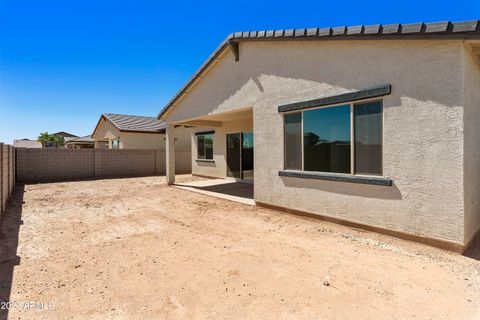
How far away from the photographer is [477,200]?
4965 mm

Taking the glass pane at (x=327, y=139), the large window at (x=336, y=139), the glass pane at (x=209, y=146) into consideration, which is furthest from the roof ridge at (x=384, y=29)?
the glass pane at (x=209, y=146)

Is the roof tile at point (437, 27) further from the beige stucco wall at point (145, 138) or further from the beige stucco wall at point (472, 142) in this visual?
the beige stucco wall at point (145, 138)

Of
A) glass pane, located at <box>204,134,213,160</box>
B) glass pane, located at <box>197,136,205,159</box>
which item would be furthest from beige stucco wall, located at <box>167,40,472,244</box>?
glass pane, located at <box>197,136,205,159</box>

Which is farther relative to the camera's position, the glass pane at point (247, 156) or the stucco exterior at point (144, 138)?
the stucco exterior at point (144, 138)

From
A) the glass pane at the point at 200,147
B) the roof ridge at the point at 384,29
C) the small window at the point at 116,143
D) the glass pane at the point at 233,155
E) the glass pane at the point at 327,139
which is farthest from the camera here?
the small window at the point at 116,143

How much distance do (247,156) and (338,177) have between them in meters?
7.86

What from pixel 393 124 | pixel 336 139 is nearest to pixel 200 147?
pixel 336 139

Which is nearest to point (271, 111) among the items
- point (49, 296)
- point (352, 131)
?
point (352, 131)

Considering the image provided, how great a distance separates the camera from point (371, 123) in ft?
17.0

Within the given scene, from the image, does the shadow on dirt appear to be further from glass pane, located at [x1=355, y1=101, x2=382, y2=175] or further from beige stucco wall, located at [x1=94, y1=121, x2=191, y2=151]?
beige stucco wall, located at [x1=94, y1=121, x2=191, y2=151]

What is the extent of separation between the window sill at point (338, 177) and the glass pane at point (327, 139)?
0.11m

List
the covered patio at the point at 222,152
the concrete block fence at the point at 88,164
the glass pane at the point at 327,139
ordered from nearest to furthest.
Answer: the glass pane at the point at 327,139
the covered patio at the point at 222,152
the concrete block fence at the point at 88,164

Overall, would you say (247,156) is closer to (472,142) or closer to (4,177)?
(4,177)

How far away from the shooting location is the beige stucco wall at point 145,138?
20766 mm
